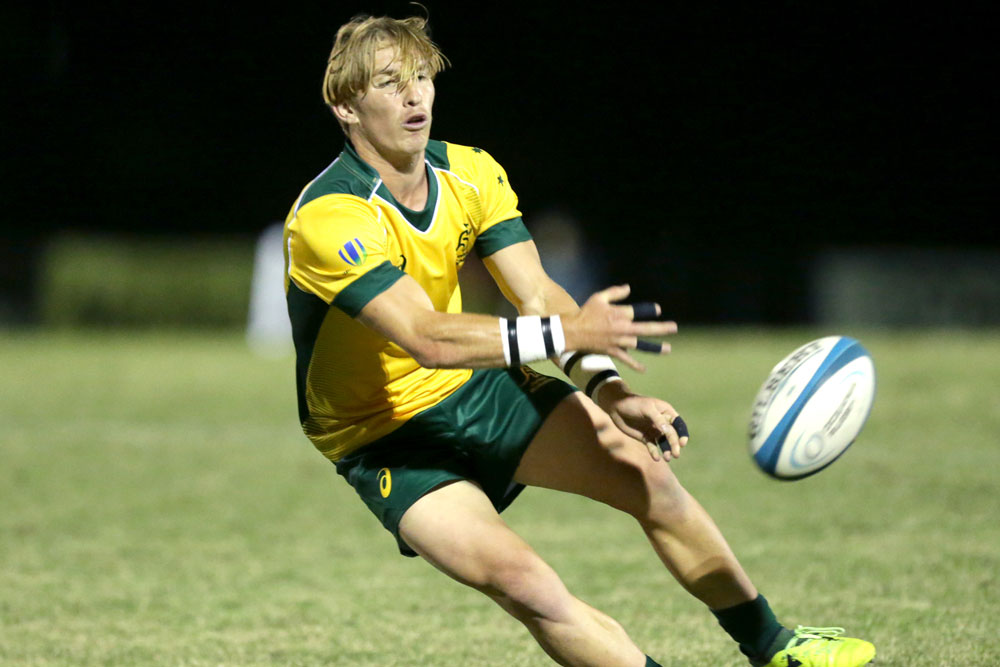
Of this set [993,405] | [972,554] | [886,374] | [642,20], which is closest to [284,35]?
[642,20]

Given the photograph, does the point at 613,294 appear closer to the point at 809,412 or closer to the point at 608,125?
the point at 809,412

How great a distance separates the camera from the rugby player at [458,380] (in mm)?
3293

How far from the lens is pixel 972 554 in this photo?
19.3 feet

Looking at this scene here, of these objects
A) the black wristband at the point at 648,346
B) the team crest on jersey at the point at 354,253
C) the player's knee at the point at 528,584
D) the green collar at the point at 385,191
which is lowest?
the player's knee at the point at 528,584

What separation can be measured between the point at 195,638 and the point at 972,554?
12.1 ft

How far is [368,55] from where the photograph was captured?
3533 millimetres

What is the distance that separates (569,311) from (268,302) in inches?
681

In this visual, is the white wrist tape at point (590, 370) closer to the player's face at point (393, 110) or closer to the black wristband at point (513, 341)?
the black wristband at point (513, 341)

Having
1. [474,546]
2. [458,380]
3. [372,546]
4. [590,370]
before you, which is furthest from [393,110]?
[372,546]

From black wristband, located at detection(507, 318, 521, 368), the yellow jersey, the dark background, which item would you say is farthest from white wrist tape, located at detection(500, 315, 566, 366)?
the dark background

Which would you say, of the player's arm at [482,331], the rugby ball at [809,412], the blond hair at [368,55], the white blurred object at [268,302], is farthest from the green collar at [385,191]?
the white blurred object at [268,302]

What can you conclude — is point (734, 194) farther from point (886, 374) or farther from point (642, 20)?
point (886, 374)

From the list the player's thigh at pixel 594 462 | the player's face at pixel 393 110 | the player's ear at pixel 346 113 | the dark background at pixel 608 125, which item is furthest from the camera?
the dark background at pixel 608 125

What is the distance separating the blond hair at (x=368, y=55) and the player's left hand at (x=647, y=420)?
1.12 m
